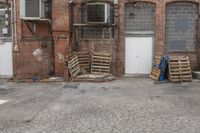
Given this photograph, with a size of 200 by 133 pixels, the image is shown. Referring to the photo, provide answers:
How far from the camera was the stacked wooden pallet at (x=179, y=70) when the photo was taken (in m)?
13.1

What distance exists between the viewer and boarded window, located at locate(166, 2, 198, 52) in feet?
47.2

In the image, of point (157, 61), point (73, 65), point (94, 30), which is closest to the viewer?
point (73, 65)

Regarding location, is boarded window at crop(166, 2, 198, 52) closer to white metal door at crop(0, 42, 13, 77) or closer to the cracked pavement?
the cracked pavement

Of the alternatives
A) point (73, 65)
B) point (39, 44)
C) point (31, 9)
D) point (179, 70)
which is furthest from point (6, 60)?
point (179, 70)

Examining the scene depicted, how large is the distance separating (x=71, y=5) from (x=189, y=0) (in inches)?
215

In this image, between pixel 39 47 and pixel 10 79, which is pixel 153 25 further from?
pixel 10 79

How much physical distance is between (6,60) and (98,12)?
195 inches

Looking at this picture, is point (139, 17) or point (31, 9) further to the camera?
point (139, 17)

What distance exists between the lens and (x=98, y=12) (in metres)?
13.8

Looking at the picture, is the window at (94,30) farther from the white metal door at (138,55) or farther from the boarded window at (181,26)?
the boarded window at (181,26)

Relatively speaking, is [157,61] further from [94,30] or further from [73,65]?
[73,65]

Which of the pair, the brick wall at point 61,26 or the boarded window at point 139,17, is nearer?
the brick wall at point 61,26

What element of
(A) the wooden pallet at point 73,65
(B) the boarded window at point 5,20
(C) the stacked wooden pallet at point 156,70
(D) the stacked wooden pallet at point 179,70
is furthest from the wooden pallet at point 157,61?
(B) the boarded window at point 5,20

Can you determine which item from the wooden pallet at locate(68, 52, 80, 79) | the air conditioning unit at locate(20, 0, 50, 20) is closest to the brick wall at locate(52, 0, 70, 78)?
the wooden pallet at locate(68, 52, 80, 79)
